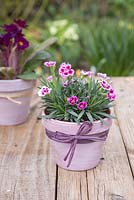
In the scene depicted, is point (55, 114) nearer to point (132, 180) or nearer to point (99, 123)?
point (99, 123)

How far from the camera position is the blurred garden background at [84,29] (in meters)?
3.41

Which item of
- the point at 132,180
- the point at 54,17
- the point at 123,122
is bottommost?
the point at 54,17

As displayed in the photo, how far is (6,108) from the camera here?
142 cm

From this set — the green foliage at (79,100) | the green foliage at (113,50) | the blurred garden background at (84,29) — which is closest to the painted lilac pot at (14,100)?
the green foliage at (79,100)

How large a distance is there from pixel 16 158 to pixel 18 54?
381 millimetres

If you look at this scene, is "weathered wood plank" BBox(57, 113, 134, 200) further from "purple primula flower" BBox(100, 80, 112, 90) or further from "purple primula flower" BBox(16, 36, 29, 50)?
"purple primula flower" BBox(16, 36, 29, 50)

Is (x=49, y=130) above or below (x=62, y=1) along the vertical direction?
above

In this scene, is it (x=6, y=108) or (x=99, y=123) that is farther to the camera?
(x=6, y=108)

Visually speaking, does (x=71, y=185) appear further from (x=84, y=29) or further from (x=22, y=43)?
(x=84, y=29)

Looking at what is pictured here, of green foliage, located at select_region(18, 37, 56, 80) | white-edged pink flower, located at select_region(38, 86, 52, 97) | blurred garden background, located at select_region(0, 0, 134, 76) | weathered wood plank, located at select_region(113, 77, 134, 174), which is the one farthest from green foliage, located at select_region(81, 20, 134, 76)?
white-edged pink flower, located at select_region(38, 86, 52, 97)

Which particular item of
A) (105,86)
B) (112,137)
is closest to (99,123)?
(105,86)

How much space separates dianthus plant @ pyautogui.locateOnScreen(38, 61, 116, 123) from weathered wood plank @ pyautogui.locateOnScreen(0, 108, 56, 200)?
144 millimetres

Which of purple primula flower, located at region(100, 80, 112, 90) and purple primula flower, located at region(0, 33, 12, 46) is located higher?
purple primula flower, located at region(100, 80, 112, 90)

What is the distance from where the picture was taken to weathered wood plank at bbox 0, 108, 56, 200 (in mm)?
1022
